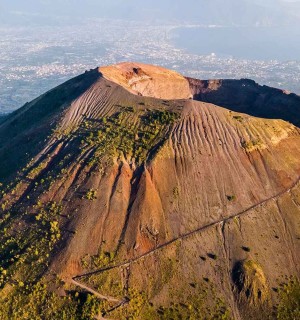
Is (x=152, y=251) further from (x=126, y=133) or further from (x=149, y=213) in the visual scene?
(x=126, y=133)

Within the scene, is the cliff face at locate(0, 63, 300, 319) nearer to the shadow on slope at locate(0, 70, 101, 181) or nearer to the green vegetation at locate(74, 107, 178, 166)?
the green vegetation at locate(74, 107, 178, 166)

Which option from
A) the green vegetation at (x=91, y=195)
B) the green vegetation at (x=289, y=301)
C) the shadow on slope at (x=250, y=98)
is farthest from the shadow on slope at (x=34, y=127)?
the green vegetation at (x=289, y=301)

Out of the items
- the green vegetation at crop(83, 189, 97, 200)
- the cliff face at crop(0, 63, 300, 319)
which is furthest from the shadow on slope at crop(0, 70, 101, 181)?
the green vegetation at crop(83, 189, 97, 200)

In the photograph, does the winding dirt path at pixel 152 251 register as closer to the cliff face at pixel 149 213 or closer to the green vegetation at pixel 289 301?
the cliff face at pixel 149 213

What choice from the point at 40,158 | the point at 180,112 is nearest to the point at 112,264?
the point at 40,158

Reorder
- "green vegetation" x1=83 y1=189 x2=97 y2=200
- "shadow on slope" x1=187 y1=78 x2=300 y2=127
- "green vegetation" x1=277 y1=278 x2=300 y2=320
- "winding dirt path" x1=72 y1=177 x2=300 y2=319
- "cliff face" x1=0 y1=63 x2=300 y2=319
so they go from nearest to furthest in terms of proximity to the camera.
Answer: "winding dirt path" x1=72 y1=177 x2=300 y2=319
"green vegetation" x1=277 y1=278 x2=300 y2=320
"cliff face" x1=0 y1=63 x2=300 y2=319
"green vegetation" x1=83 y1=189 x2=97 y2=200
"shadow on slope" x1=187 y1=78 x2=300 y2=127

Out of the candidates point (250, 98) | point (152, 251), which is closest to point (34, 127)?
point (152, 251)

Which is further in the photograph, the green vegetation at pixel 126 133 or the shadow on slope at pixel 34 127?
the shadow on slope at pixel 34 127

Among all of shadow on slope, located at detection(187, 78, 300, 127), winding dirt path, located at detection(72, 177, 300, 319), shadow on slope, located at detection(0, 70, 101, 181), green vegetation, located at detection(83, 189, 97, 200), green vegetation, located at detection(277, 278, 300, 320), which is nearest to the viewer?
winding dirt path, located at detection(72, 177, 300, 319)
